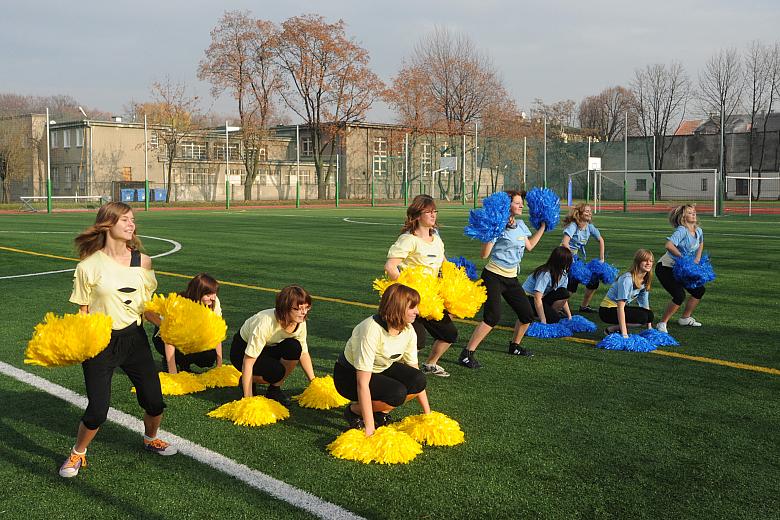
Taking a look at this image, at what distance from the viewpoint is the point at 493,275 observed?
736 cm

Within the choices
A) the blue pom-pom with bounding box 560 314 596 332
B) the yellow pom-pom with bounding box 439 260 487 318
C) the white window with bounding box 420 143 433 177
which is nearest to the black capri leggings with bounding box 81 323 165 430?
the yellow pom-pom with bounding box 439 260 487 318

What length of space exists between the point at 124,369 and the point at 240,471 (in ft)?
3.01

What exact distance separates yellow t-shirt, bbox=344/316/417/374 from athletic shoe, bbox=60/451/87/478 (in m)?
1.68

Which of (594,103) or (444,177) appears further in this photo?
(594,103)

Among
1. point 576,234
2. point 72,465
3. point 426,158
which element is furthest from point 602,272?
point 426,158

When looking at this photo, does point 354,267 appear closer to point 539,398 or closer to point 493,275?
point 493,275

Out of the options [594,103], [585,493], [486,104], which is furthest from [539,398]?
[594,103]

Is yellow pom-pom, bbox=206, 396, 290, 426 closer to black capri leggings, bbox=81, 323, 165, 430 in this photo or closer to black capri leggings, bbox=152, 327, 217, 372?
black capri leggings, bbox=81, 323, 165, 430

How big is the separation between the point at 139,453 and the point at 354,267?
389 inches

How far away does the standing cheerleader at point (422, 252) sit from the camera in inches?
250

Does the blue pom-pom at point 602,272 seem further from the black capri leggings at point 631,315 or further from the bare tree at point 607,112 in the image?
the bare tree at point 607,112

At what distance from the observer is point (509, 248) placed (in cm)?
728

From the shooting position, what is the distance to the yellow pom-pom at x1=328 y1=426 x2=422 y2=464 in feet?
15.3

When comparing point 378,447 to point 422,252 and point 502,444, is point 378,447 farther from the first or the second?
point 422,252
